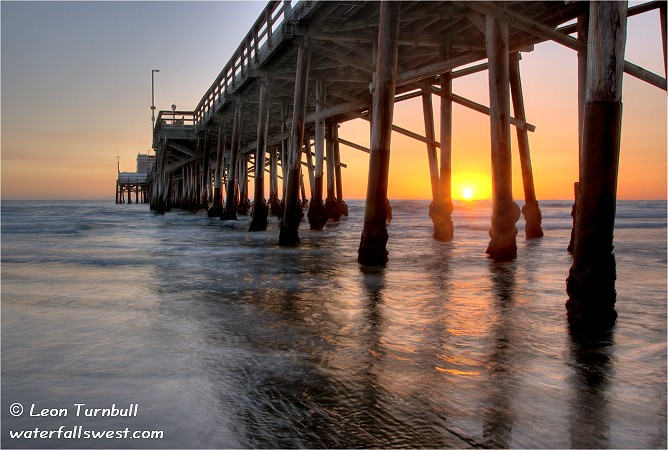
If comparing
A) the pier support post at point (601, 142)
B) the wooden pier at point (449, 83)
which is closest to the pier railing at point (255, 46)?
the wooden pier at point (449, 83)

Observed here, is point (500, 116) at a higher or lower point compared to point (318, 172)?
higher

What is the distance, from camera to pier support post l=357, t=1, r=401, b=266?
7066mm

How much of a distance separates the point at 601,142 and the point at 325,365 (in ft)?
8.35

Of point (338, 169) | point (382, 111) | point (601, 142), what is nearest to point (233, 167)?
point (338, 169)

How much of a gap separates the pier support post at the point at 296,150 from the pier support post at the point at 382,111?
350 cm

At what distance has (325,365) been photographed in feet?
10.5

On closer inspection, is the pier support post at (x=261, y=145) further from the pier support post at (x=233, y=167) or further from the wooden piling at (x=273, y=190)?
the wooden piling at (x=273, y=190)

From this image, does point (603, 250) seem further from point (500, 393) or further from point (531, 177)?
point (531, 177)

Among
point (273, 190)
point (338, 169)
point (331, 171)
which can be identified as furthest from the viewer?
point (273, 190)

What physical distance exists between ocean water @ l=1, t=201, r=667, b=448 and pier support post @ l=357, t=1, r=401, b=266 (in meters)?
1.05

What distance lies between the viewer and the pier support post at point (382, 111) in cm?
707

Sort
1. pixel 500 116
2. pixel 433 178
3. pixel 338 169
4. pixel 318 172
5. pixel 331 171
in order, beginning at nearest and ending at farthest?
pixel 500 116
pixel 433 178
pixel 318 172
pixel 331 171
pixel 338 169

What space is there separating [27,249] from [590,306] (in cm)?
1176

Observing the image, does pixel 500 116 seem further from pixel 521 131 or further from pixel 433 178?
pixel 433 178
